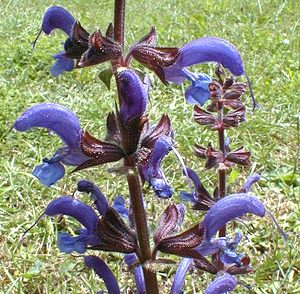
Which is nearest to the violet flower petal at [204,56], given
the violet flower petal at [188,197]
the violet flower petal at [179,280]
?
the violet flower petal at [179,280]

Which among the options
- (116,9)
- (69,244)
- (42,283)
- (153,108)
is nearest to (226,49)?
(116,9)

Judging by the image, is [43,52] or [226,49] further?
[43,52]

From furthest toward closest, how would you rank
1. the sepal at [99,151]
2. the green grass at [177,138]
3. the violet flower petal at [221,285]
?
the green grass at [177,138]
the violet flower petal at [221,285]
the sepal at [99,151]

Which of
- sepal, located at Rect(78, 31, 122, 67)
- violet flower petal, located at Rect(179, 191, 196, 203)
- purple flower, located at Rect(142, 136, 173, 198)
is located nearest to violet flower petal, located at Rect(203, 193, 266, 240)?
purple flower, located at Rect(142, 136, 173, 198)

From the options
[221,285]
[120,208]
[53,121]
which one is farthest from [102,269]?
[53,121]

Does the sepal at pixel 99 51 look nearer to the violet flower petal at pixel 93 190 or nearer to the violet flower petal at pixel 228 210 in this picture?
the violet flower petal at pixel 93 190

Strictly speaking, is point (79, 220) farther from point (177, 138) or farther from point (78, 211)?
point (177, 138)

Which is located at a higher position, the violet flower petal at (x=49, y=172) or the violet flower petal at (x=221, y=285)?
the violet flower petal at (x=49, y=172)

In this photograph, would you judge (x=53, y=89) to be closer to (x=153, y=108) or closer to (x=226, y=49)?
(x=153, y=108)
